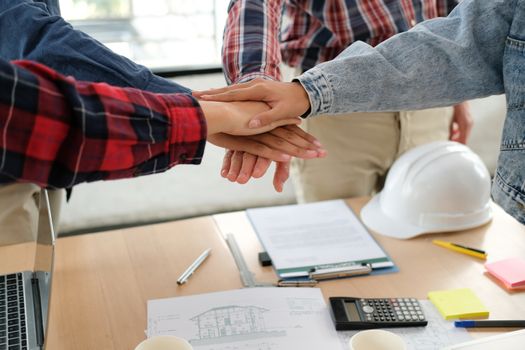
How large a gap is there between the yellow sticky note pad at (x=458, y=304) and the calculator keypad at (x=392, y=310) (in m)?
0.05

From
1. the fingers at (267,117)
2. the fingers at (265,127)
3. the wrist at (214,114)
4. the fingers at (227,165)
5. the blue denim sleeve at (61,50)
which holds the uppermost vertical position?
the blue denim sleeve at (61,50)

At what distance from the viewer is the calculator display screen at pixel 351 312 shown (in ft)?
3.56

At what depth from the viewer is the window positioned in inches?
104

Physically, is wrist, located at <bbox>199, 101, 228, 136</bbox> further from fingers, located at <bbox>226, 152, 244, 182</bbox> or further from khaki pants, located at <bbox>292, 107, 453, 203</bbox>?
khaki pants, located at <bbox>292, 107, 453, 203</bbox>

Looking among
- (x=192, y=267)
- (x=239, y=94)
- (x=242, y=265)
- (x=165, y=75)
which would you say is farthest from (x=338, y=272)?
(x=165, y=75)

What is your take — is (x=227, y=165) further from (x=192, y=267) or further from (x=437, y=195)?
(x=437, y=195)

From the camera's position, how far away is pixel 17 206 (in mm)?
1167

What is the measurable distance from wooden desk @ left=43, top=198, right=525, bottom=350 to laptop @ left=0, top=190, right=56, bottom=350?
4 centimetres

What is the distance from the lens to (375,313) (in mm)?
1100

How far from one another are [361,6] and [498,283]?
0.77m

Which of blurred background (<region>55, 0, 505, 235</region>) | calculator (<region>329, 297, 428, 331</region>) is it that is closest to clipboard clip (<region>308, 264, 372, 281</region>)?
calculator (<region>329, 297, 428, 331</region>)

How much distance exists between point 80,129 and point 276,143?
0.53 metres

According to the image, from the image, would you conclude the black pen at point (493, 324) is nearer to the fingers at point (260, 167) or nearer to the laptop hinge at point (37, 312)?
the fingers at point (260, 167)

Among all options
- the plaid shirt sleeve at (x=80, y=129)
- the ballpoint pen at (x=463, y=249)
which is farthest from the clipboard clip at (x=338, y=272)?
the plaid shirt sleeve at (x=80, y=129)
